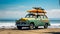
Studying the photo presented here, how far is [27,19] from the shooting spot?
2714 centimetres

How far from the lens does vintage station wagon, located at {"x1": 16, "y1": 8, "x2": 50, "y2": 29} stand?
27.0 meters

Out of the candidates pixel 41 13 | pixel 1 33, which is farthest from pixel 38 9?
pixel 1 33

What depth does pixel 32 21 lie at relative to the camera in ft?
90.7

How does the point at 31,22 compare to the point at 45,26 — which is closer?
the point at 31,22

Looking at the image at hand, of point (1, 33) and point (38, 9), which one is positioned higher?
point (38, 9)

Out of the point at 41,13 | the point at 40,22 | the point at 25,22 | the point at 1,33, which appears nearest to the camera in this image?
the point at 1,33

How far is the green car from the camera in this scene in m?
27.0

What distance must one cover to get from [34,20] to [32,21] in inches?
13.7

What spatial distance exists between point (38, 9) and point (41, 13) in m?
0.60

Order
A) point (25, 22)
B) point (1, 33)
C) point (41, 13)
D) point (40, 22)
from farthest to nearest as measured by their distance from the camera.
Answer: point (41, 13), point (40, 22), point (25, 22), point (1, 33)

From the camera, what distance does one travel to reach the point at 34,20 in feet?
91.5

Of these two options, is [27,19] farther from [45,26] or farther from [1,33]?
[1,33]

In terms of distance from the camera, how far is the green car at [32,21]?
26984mm

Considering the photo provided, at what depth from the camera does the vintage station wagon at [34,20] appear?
88.6ft
